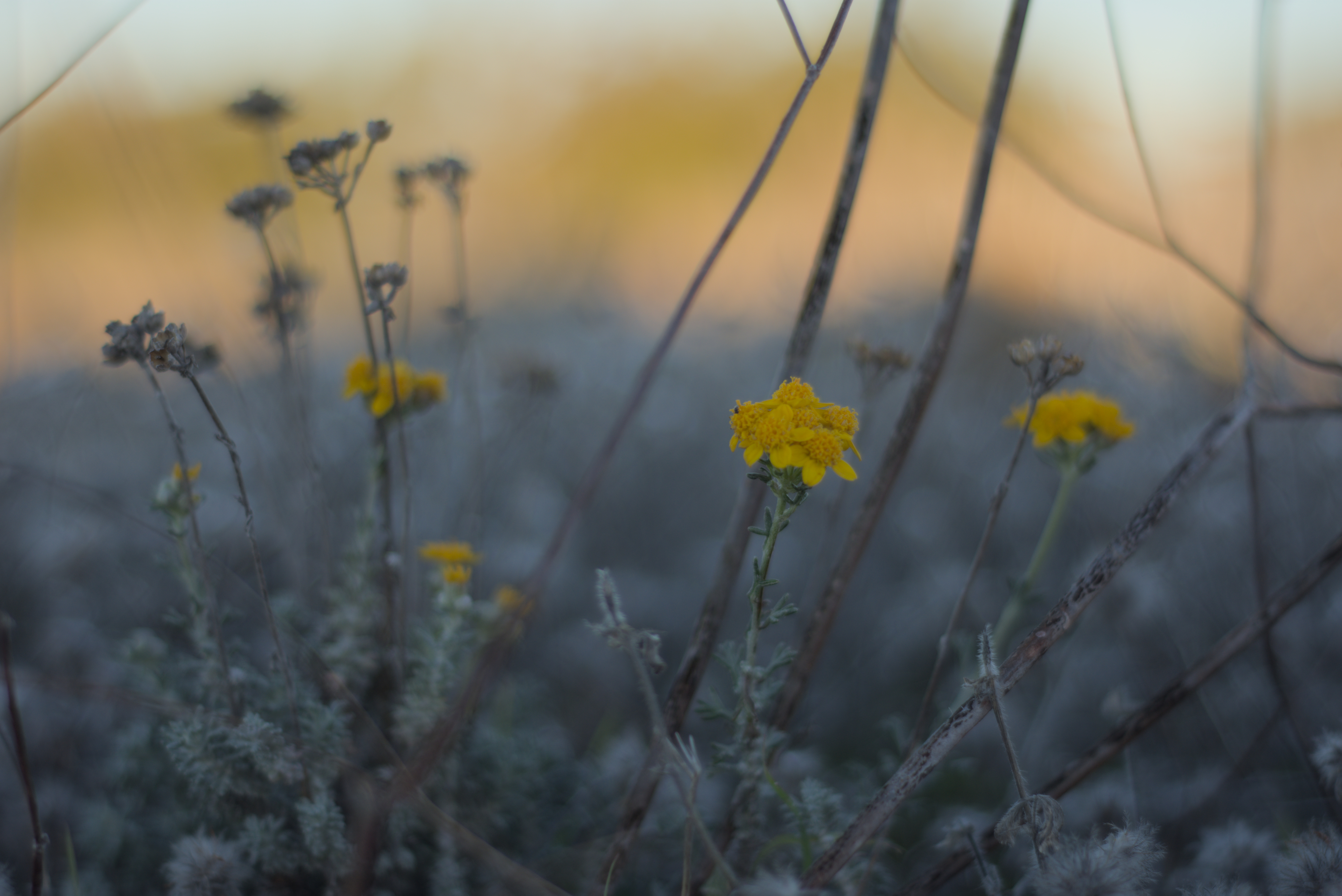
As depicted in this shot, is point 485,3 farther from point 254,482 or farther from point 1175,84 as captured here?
point 1175,84

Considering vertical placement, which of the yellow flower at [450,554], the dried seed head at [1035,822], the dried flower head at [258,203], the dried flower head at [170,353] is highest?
the dried flower head at [258,203]

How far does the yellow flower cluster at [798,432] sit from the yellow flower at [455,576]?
0.58 meters

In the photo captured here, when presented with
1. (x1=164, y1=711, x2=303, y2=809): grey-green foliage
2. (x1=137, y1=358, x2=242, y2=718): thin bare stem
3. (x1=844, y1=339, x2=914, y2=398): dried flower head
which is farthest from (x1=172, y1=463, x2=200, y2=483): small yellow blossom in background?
(x1=844, y1=339, x2=914, y2=398): dried flower head

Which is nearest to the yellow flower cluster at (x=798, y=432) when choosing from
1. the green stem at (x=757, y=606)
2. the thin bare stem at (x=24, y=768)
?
the green stem at (x=757, y=606)

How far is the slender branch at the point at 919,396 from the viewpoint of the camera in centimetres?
115

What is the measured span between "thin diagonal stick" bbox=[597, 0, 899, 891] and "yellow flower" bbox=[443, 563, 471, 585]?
412 mm

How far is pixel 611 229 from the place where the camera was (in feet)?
13.3

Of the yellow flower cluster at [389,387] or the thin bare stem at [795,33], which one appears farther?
the yellow flower cluster at [389,387]

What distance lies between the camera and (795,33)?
3.19 ft

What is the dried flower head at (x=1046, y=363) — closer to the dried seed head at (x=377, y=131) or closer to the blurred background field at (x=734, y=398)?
the blurred background field at (x=734, y=398)

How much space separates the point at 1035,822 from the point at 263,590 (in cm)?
101

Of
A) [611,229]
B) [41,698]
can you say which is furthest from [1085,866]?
[611,229]

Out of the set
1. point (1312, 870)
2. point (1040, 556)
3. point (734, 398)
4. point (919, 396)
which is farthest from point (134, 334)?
point (734, 398)

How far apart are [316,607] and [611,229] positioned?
109 inches
